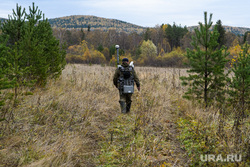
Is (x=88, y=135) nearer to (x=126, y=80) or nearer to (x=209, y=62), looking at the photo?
(x=126, y=80)

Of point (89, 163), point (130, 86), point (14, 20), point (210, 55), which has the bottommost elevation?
point (89, 163)

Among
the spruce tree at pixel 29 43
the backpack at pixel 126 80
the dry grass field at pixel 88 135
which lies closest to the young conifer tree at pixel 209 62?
the dry grass field at pixel 88 135

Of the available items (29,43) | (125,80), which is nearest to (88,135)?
(125,80)

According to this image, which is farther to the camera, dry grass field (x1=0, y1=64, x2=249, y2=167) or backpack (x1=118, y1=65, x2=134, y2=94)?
backpack (x1=118, y1=65, x2=134, y2=94)

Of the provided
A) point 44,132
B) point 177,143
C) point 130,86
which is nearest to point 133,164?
point 177,143

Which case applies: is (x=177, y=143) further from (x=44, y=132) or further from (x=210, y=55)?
(x=210, y=55)

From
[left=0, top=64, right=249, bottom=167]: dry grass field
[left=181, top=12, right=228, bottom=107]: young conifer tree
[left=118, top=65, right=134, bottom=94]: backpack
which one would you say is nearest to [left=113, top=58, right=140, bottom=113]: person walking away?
[left=118, top=65, right=134, bottom=94]: backpack

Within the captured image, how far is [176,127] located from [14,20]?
21.5ft

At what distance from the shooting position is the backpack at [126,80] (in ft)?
18.4

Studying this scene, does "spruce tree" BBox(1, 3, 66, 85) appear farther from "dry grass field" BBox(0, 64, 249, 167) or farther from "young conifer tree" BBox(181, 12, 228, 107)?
"young conifer tree" BBox(181, 12, 228, 107)

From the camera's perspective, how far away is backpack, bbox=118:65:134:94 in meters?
5.62

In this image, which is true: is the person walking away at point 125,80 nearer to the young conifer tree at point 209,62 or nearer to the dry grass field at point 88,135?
the dry grass field at point 88,135

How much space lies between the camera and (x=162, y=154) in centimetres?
338

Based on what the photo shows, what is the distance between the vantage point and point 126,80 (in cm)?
569
